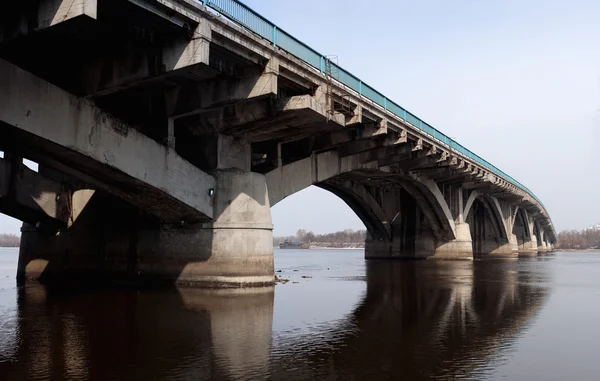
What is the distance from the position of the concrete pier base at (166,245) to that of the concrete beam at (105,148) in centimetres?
90

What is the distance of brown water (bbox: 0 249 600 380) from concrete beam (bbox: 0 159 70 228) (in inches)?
173

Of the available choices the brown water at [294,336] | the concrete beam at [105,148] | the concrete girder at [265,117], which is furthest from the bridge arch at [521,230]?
the concrete beam at [105,148]

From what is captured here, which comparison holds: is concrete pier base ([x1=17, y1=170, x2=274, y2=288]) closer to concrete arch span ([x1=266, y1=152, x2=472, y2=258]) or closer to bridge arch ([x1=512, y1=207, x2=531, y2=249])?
concrete arch span ([x1=266, y1=152, x2=472, y2=258])

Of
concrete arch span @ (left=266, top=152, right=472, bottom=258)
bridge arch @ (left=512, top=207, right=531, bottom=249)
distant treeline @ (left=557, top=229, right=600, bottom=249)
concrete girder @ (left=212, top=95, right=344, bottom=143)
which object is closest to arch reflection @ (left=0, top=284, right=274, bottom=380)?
concrete girder @ (left=212, top=95, right=344, bottom=143)

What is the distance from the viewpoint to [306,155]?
3044 cm

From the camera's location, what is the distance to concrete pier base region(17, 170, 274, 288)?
73.4 ft

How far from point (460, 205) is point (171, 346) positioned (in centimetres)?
4975

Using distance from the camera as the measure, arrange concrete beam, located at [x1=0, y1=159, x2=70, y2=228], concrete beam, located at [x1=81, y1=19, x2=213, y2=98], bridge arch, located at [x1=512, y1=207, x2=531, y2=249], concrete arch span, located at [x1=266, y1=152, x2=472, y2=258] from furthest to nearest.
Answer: bridge arch, located at [x1=512, y1=207, x2=531, y2=249]
concrete arch span, located at [x1=266, y1=152, x2=472, y2=258]
concrete beam, located at [x1=0, y1=159, x2=70, y2=228]
concrete beam, located at [x1=81, y1=19, x2=213, y2=98]

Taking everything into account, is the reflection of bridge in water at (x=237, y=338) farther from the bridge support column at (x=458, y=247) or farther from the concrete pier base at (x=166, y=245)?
the bridge support column at (x=458, y=247)

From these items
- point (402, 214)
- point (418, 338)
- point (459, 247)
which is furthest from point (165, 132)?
point (459, 247)

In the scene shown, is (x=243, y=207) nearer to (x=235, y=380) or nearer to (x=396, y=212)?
(x=235, y=380)

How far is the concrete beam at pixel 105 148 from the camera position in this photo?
14.9 m

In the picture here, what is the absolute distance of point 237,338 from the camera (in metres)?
11.8

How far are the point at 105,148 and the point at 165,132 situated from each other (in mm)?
4154
